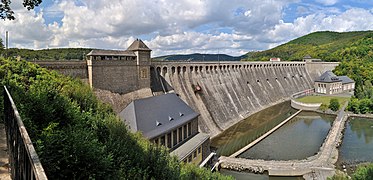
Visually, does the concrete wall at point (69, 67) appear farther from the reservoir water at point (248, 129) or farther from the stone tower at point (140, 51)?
the reservoir water at point (248, 129)

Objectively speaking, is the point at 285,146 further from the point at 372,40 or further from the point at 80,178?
the point at 372,40

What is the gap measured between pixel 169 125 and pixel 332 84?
190ft

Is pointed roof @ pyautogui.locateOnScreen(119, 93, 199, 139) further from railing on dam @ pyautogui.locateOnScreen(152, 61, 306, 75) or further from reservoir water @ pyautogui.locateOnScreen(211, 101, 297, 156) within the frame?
railing on dam @ pyautogui.locateOnScreen(152, 61, 306, 75)

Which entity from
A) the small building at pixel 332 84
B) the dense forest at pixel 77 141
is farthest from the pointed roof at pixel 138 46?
the small building at pixel 332 84

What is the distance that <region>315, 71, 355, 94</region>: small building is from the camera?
69.0 meters

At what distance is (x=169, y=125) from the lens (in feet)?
76.1

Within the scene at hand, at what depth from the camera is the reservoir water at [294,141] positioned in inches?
1129

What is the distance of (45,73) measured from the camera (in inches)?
915

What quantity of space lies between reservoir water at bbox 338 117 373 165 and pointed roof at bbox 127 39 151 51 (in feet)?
73.4

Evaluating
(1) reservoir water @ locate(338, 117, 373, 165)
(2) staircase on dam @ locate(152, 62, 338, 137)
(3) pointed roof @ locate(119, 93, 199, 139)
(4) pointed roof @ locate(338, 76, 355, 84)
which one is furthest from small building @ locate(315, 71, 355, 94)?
(3) pointed roof @ locate(119, 93, 199, 139)

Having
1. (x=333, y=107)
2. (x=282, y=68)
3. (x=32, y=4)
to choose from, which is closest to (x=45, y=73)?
(x=32, y=4)

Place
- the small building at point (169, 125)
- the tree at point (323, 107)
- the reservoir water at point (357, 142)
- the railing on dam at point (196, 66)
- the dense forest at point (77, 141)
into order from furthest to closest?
the tree at point (323, 107) → the railing on dam at point (196, 66) → the reservoir water at point (357, 142) → the small building at point (169, 125) → the dense forest at point (77, 141)

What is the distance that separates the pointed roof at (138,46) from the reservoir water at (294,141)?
15.3m

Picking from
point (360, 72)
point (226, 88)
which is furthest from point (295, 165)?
point (360, 72)
